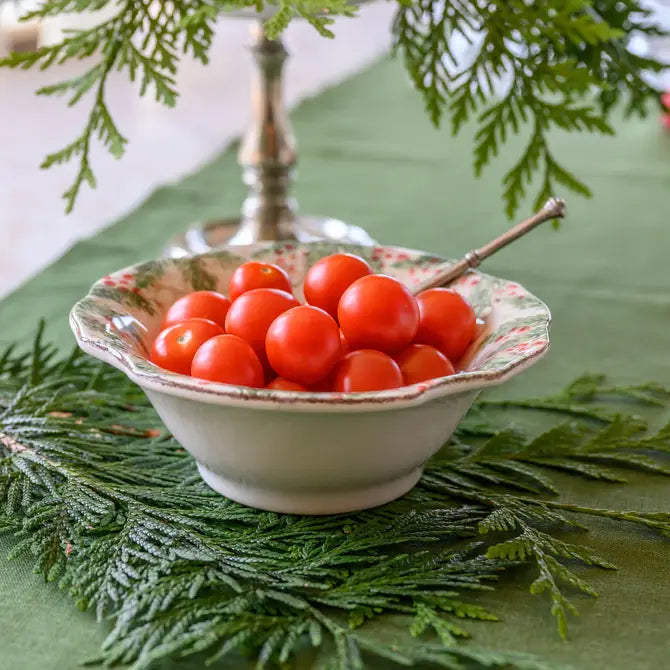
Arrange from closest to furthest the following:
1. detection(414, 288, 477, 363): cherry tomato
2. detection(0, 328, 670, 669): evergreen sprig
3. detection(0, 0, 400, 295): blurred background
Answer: detection(0, 328, 670, 669): evergreen sprig
detection(414, 288, 477, 363): cherry tomato
detection(0, 0, 400, 295): blurred background

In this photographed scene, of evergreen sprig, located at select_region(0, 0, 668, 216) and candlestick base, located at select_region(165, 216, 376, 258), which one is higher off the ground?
evergreen sprig, located at select_region(0, 0, 668, 216)

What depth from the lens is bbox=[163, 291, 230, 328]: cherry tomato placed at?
0.54m

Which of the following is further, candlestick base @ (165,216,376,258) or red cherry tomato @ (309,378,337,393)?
candlestick base @ (165,216,376,258)

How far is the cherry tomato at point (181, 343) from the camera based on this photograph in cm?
50

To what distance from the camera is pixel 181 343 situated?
0.51 metres

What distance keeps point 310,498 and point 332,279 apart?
4.7 inches

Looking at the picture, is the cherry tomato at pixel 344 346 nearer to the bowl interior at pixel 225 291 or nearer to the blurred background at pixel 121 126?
the bowl interior at pixel 225 291

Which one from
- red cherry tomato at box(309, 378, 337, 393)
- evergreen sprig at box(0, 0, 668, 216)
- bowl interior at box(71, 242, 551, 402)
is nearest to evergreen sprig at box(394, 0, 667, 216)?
evergreen sprig at box(0, 0, 668, 216)

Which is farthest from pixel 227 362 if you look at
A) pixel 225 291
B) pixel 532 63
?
pixel 532 63

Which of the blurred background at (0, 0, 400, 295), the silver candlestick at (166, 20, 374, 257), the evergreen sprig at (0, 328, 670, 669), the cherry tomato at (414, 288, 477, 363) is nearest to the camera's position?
the evergreen sprig at (0, 328, 670, 669)

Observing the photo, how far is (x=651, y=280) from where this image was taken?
3.01ft

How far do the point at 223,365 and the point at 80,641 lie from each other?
137 millimetres

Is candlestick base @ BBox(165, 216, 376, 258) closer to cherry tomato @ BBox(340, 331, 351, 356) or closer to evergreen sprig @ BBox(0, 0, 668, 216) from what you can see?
evergreen sprig @ BBox(0, 0, 668, 216)

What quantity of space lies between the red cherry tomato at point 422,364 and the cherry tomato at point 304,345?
0.04 metres
